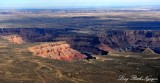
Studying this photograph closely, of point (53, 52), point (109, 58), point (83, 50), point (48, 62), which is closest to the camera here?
point (48, 62)

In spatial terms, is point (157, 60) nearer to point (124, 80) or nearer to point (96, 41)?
point (124, 80)

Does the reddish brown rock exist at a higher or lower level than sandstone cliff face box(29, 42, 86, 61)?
lower

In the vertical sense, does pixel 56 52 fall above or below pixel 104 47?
above

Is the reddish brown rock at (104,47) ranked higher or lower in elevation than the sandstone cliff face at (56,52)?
lower

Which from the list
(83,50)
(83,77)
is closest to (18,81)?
(83,77)

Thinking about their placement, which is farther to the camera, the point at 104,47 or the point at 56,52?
the point at 104,47

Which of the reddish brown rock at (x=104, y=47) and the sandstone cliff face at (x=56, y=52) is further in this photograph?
the reddish brown rock at (x=104, y=47)

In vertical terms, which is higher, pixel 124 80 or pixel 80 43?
pixel 124 80

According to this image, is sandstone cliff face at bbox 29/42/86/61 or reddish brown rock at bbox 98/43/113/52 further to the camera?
reddish brown rock at bbox 98/43/113/52
